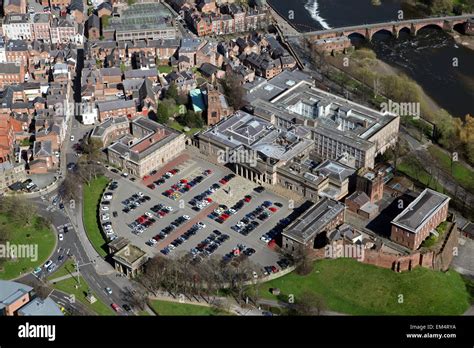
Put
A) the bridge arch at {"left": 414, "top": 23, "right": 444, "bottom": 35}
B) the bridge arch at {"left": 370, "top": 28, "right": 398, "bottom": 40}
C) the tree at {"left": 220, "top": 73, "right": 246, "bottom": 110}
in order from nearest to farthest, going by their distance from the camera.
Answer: the tree at {"left": 220, "top": 73, "right": 246, "bottom": 110}, the bridge arch at {"left": 370, "top": 28, "right": 398, "bottom": 40}, the bridge arch at {"left": 414, "top": 23, "right": 444, "bottom": 35}

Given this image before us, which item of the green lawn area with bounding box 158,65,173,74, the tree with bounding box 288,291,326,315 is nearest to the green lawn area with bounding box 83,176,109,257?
the tree with bounding box 288,291,326,315

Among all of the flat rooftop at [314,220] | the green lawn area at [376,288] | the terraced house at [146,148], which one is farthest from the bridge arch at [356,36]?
the green lawn area at [376,288]

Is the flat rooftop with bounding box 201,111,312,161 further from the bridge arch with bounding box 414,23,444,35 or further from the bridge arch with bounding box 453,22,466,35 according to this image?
the bridge arch with bounding box 453,22,466,35

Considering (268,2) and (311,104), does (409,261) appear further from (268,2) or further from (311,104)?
(268,2)

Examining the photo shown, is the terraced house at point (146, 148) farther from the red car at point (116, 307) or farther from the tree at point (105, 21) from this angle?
the tree at point (105, 21)

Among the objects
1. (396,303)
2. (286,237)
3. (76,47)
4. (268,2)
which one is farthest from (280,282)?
(268,2)

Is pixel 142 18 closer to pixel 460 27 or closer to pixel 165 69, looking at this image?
pixel 165 69
